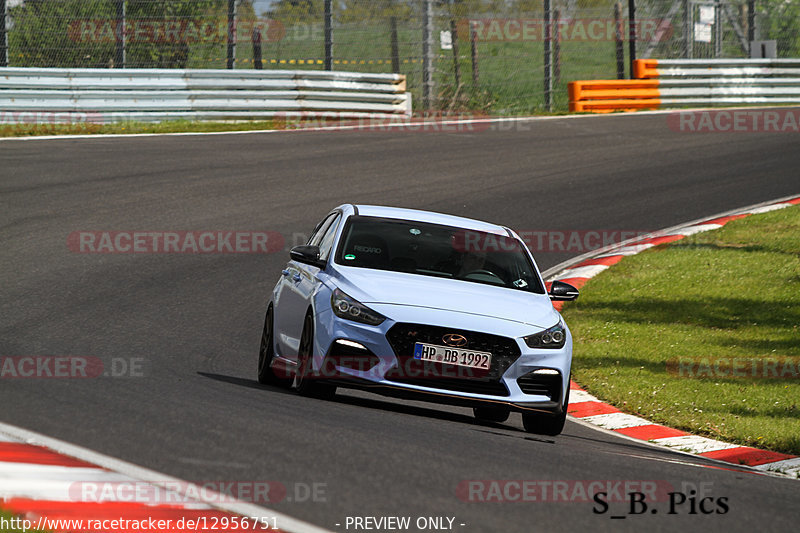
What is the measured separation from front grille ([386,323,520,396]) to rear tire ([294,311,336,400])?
0.56 metres

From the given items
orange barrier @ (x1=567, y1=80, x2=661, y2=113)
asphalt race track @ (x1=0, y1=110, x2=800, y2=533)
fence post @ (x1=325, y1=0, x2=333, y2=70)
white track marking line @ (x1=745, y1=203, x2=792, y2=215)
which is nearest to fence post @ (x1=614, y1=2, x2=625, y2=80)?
orange barrier @ (x1=567, y1=80, x2=661, y2=113)

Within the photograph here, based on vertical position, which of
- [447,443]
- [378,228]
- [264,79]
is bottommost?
[447,443]

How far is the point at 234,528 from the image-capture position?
15.8ft

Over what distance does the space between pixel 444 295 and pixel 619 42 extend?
23.5m

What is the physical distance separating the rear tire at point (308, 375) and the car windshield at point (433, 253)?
0.77 m

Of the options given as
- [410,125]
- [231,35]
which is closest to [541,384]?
[410,125]

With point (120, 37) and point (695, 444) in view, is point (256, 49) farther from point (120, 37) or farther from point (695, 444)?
point (695, 444)

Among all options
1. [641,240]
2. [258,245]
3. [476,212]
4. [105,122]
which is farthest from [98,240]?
[105,122]

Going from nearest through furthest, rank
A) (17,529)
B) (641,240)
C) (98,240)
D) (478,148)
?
(17,529), (98,240), (641,240), (478,148)

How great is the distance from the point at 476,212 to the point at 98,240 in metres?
5.53

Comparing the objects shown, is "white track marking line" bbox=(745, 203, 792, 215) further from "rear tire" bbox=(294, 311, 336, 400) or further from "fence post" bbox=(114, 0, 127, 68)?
"fence post" bbox=(114, 0, 127, 68)

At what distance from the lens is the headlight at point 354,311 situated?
8.05 metres

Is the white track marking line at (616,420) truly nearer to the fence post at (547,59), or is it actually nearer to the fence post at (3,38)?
the fence post at (3,38)

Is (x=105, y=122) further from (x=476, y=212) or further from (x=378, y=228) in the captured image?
(x=378, y=228)
